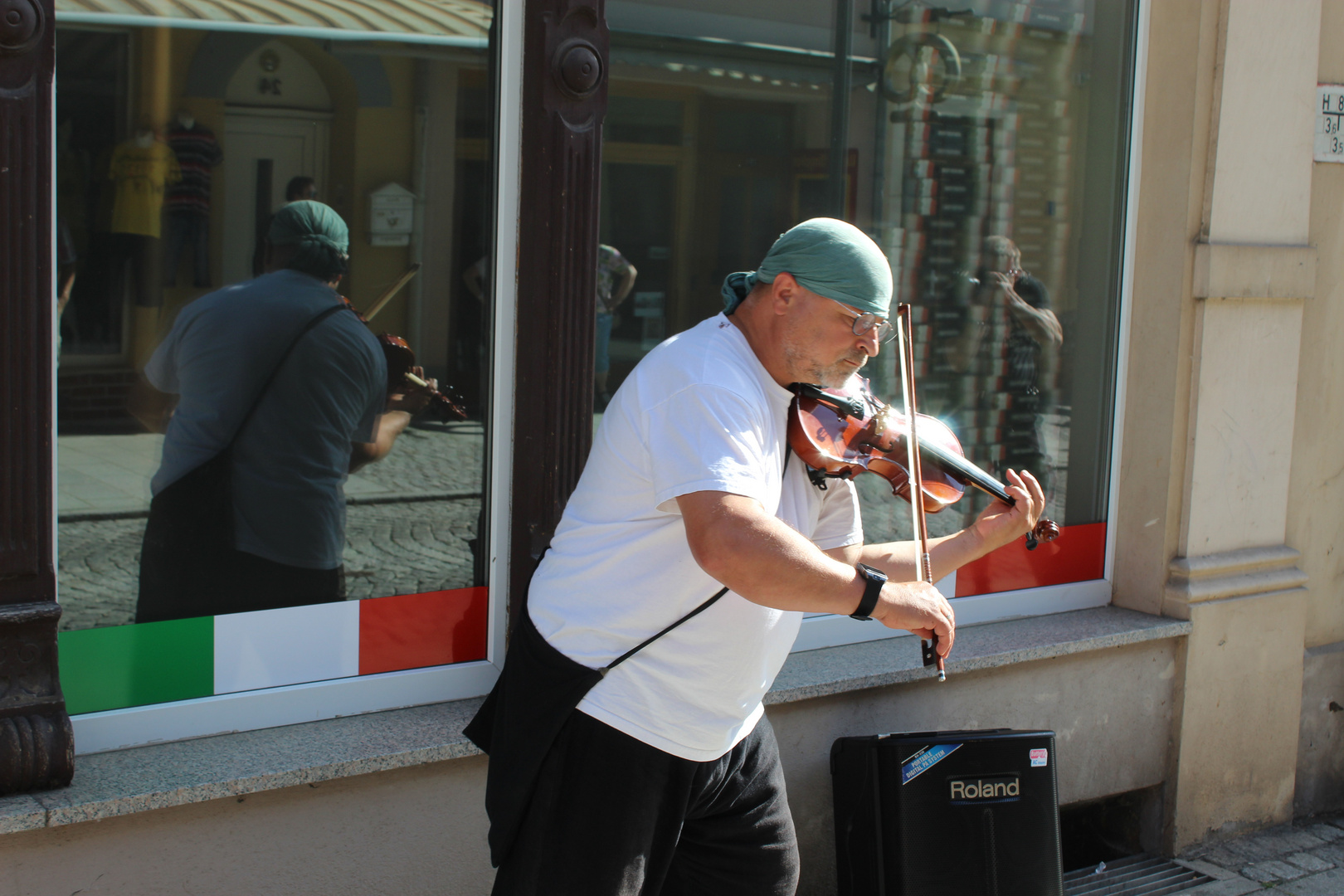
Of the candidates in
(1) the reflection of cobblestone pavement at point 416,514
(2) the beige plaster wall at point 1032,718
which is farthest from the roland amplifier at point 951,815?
(1) the reflection of cobblestone pavement at point 416,514

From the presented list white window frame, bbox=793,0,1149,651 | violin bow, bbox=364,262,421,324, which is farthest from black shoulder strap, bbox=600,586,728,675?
white window frame, bbox=793,0,1149,651

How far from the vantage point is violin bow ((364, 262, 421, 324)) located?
3145mm

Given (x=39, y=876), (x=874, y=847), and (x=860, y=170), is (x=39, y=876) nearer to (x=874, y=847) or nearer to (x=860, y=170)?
(x=874, y=847)

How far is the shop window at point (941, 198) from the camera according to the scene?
12.0ft

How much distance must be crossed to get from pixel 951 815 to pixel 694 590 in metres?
1.41

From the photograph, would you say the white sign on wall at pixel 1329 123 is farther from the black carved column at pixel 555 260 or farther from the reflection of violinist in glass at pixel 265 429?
the reflection of violinist in glass at pixel 265 429

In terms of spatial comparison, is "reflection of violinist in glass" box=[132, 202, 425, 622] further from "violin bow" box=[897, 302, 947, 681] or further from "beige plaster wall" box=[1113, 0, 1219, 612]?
"beige plaster wall" box=[1113, 0, 1219, 612]

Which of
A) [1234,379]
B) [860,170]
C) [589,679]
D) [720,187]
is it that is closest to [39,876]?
[589,679]

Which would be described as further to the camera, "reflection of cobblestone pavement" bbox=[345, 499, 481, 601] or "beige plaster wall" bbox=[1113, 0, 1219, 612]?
"beige plaster wall" bbox=[1113, 0, 1219, 612]

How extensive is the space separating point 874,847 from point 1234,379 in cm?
207

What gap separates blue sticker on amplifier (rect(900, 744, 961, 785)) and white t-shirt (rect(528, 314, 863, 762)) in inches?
40.0

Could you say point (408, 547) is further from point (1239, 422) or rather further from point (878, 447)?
point (1239, 422)

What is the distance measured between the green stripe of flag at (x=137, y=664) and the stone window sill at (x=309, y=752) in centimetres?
12

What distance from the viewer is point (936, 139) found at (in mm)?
4188
